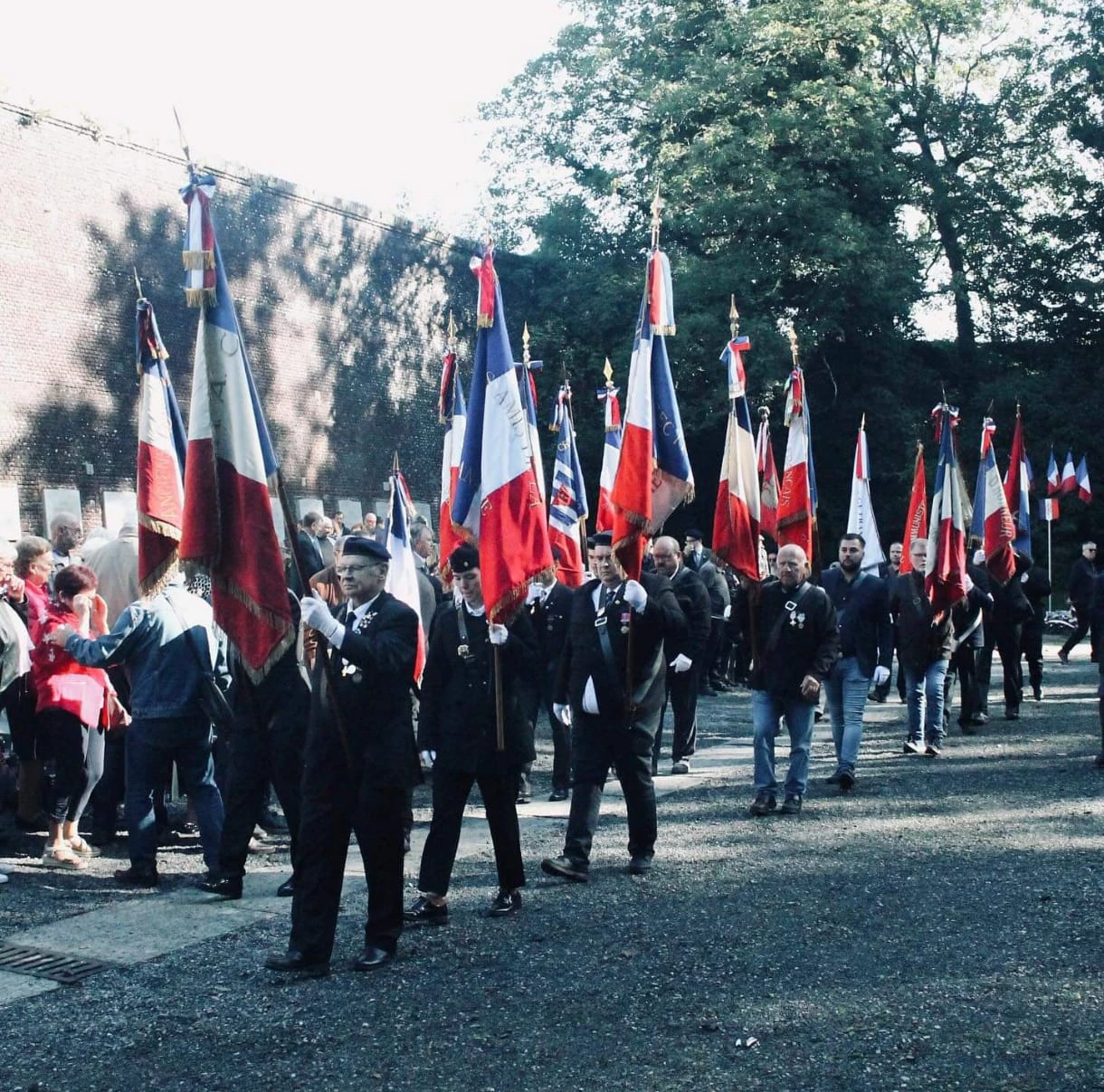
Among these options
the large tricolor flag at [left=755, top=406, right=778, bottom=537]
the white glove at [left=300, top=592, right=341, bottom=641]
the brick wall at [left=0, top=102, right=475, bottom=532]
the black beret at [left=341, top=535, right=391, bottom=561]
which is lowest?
the white glove at [left=300, top=592, right=341, bottom=641]

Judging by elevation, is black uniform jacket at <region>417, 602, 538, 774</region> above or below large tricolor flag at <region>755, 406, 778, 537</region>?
below

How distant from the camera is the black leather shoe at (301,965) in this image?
6.00 metres

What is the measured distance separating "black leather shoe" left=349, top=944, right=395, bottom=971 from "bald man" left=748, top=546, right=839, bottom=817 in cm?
410

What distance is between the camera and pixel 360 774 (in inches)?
243

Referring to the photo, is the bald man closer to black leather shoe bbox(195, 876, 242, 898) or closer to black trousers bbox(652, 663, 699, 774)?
black trousers bbox(652, 663, 699, 774)

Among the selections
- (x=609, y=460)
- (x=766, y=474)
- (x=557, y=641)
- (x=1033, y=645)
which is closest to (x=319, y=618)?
(x=557, y=641)

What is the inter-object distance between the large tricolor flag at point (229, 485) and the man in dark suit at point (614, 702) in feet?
7.40

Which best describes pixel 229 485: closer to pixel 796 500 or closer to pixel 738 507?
pixel 738 507

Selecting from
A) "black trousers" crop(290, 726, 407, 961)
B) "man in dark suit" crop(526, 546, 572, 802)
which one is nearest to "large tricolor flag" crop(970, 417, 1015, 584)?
"man in dark suit" crop(526, 546, 572, 802)

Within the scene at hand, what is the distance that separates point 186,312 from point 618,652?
20670 mm

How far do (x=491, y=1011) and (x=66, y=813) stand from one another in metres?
4.11

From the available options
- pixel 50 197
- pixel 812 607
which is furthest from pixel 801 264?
pixel 812 607

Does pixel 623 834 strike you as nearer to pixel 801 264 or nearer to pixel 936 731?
pixel 936 731

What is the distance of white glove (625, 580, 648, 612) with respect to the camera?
8.05m
